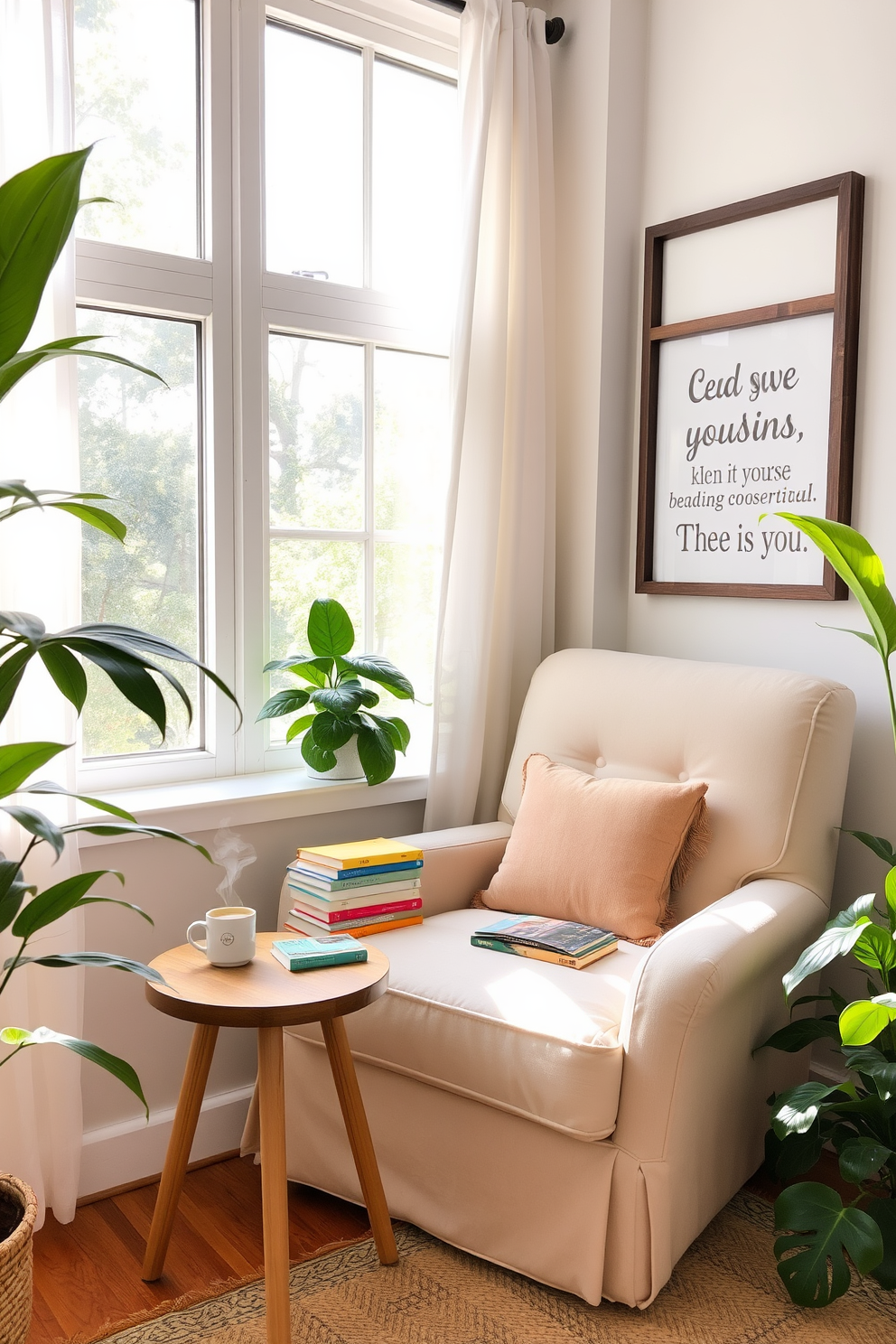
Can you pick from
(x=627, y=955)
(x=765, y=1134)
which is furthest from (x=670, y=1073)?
(x=765, y=1134)

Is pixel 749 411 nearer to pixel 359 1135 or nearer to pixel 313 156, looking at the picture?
pixel 313 156

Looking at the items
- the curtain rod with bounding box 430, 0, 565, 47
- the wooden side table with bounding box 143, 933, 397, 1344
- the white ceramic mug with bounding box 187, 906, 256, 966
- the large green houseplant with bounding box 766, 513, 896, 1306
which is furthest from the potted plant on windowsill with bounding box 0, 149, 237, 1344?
the curtain rod with bounding box 430, 0, 565, 47

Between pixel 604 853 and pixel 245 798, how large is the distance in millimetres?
732

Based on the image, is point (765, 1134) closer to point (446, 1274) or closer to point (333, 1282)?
point (446, 1274)

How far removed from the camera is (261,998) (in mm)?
1594

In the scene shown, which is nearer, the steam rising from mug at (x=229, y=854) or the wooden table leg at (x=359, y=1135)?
the wooden table leg at (x=359, y=1135)

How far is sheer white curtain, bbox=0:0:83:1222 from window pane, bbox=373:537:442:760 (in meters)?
0.89

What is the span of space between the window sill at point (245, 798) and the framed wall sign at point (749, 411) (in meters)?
0.85

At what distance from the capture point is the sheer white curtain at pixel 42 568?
1.84m

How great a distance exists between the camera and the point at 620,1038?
167cm

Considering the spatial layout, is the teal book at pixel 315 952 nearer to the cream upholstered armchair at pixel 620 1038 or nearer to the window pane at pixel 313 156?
the cream upholstered armchair at pixel 620 1038

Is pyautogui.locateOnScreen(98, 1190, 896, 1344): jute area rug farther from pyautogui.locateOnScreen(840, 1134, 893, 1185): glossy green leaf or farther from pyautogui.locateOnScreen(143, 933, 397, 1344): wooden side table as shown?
pyautogui.locateOnScreen(840, 1134, 893, 1185): glossy green leaf

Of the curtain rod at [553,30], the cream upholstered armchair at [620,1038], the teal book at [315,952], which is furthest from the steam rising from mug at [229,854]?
the curtain rod at [553,30]

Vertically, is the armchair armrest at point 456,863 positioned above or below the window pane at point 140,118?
below
